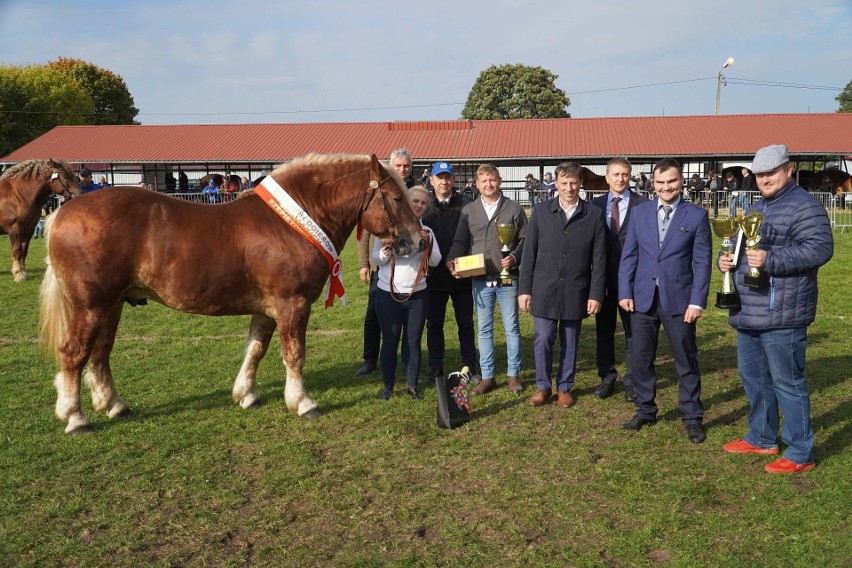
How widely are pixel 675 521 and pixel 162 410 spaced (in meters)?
4.30

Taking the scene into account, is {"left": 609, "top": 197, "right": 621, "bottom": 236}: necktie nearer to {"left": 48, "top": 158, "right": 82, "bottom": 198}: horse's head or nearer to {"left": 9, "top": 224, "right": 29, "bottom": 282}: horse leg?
{"left": 48, "top": 158, "right": 82, "bottom": 198}: horse's head

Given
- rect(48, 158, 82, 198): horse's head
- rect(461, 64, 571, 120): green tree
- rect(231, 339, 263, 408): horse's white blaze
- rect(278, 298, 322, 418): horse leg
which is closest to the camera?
rect(278, 298, 322, 418): horse leg

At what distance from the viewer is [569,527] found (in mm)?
3715

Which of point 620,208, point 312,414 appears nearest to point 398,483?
point 312,414

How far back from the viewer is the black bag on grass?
5254mm

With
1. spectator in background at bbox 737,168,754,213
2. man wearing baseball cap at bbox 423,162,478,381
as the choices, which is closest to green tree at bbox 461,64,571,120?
spectator in background at bbox 737,168,754,213

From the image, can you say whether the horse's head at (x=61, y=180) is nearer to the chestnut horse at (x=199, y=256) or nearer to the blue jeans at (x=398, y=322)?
the chestnut horse at (x=199, y=256)

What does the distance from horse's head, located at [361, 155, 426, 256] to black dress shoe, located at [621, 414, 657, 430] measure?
2.24 metres

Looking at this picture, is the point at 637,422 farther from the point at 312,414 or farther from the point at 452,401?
the point at 312,414

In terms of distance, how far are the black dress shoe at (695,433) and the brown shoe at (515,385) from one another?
162 cm

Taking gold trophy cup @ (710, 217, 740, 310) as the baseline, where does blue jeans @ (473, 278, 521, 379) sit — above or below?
below

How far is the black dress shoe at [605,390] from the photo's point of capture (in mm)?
6082

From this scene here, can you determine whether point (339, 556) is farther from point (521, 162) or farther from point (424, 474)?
point (521, 162)

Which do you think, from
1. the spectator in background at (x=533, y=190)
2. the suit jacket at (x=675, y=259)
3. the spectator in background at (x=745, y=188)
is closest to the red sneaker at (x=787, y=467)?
the suit jacket at (x=675, y=259)
